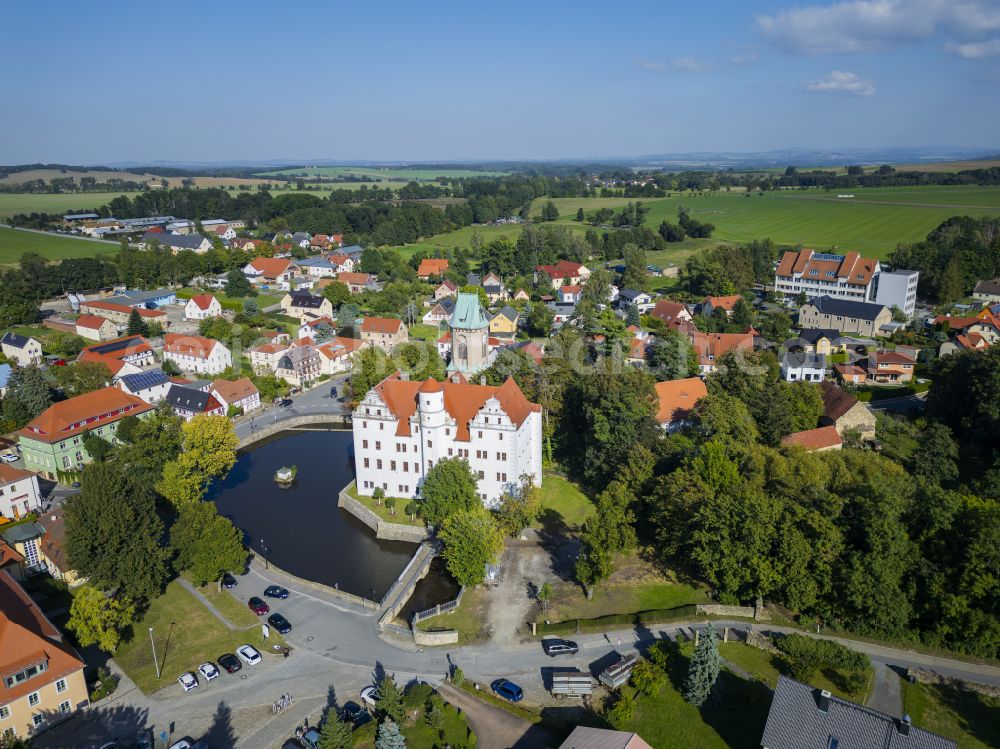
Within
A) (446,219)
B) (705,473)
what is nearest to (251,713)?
(705,473)

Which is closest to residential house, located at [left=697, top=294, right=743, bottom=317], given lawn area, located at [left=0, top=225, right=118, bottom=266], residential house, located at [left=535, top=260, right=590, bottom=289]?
residential house, located at [left=535, top=260, right=590, bottom=289]

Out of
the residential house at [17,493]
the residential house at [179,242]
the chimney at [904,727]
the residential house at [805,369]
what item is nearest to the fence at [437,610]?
the chimney at [904,727]

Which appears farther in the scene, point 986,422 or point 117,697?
point 986,422

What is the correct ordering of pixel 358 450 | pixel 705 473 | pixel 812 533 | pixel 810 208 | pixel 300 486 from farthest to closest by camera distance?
pixel 810 208 → pixel 300 486 → pixel 358 450 → pixel 705 473 → pixel 812 533

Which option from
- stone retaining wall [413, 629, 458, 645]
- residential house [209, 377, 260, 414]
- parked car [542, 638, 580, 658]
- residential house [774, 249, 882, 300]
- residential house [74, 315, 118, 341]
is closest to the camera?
parked car [542, 638, 580, 658]

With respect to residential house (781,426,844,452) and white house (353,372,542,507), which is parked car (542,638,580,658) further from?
residential house (781,426,844,452)

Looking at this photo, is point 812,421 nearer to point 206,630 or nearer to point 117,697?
point 206,630

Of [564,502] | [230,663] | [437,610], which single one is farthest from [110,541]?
[564,502]
